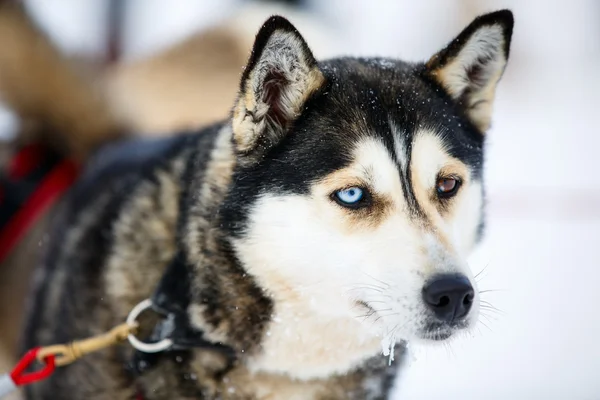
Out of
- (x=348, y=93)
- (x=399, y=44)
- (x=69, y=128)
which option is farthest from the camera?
(x=399, y=44)

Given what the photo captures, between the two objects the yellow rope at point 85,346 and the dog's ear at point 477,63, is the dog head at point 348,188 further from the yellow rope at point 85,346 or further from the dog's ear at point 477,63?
the yellow rope at point 85,346

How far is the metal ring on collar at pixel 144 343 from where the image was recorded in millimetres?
1482

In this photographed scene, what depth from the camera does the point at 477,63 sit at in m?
1.59

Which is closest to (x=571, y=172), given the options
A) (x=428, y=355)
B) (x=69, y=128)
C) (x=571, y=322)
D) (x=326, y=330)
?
(x=571, y=322)

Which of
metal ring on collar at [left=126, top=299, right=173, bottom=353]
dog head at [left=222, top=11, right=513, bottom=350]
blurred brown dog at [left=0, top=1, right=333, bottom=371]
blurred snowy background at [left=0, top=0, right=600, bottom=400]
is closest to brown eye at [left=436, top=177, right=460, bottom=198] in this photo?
dog head at [left=222, top=11, right=513, bottom=350]

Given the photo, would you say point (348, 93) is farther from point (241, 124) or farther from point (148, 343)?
point (148, 343)

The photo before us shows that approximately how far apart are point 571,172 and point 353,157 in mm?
4461

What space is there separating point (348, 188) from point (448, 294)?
29 centimetres

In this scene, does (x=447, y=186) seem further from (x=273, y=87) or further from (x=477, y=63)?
(x=273, y=87)

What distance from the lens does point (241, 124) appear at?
1.40 m

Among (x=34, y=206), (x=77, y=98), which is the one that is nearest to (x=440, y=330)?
(x=34, y=206)

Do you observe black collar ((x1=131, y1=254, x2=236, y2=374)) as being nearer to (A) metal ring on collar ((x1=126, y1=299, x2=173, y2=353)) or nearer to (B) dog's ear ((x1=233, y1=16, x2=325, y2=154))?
(A) metal ring on collar ((x1=126, y1=299, x2=173, y2=353))

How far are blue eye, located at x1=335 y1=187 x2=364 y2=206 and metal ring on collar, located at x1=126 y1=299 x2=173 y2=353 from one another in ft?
1.58

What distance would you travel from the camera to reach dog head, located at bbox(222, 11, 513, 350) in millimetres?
1304
